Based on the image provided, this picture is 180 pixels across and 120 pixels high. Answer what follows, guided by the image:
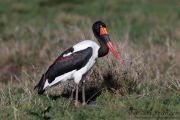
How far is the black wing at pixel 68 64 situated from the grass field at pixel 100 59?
34cm

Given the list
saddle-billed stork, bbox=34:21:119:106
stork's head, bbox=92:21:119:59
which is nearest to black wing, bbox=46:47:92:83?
saddle-billed stork, bbox=34:21:119:106

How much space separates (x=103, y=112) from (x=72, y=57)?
46.7 inches

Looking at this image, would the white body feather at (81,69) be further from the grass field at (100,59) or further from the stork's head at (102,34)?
the grass field at (100,59)

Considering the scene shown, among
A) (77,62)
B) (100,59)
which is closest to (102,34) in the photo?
(77,62)

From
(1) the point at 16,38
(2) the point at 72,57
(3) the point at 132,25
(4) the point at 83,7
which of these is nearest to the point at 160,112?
(2) the point at 72,57

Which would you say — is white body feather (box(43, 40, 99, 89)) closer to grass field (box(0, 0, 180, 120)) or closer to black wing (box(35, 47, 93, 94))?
black wing (box(35, 47, 93, 94))

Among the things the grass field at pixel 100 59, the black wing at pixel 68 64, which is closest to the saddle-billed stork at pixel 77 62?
the black wing at pixel 68 64

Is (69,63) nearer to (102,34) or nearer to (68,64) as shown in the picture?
(68,64)

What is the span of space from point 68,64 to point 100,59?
46.0 inches

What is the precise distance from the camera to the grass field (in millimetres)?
7195

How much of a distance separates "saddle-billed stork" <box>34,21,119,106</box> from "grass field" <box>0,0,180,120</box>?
1.01 ft

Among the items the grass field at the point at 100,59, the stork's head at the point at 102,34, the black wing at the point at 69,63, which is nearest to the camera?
the grass field at the point at 100,59

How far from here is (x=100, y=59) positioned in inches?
356

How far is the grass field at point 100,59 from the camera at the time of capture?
7195mm
